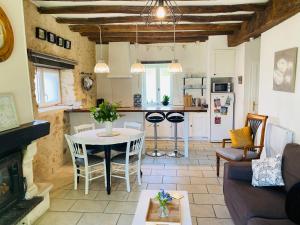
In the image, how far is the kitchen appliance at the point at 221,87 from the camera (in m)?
6.09

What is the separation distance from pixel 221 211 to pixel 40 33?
3595 mm

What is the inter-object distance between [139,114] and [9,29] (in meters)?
3.01

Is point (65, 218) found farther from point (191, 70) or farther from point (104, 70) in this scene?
point (191, 70)

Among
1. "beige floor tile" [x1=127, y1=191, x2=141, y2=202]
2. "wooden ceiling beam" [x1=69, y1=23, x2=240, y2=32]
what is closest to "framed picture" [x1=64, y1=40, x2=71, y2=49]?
"wooden ceiling beam" [x1=69, y1=23, x2=240, y2=32]

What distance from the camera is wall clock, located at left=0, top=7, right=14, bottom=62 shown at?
236 cm

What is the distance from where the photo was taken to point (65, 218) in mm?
2910

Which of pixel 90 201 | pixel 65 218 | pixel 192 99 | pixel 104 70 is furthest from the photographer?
pixel 192 99

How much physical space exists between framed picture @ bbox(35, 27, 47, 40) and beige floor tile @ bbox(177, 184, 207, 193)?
3103mm

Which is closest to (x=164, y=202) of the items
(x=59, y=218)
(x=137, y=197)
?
(x=137, y=197)

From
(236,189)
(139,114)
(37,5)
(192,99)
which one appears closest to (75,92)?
(139,114)

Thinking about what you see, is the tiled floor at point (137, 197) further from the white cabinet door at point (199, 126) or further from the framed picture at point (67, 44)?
the framed picture at point (67, 44)

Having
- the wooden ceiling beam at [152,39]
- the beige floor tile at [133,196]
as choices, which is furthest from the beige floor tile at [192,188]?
the wooden ceiling beam at [152,39]

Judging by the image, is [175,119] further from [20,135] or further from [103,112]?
[20,135]

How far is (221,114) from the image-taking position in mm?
6141
